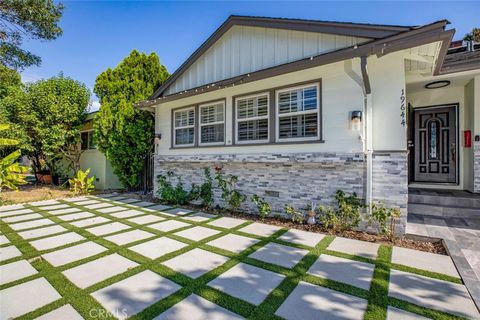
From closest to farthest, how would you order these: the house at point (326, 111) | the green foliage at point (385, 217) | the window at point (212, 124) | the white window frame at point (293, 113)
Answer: the green foliage at point (385, 217), the house at point (326, 111), the white window frame at point (293, 113), the window at point (212, 124)

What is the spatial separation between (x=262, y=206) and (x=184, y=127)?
424 centimetres

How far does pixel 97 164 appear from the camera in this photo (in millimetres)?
11812

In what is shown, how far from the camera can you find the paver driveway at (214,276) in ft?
8.11

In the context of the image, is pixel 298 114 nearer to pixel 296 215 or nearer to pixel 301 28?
pixel 301 28

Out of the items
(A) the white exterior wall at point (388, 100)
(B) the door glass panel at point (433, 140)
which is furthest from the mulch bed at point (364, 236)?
(B) the door glass panel at point (433, 140)

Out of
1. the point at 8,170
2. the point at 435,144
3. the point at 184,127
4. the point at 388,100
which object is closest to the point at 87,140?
the point at 8,170

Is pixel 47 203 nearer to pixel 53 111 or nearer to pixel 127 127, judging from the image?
pixel 127 127

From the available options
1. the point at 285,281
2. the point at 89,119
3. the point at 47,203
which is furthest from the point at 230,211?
the point at 89,119

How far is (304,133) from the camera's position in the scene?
586 cm

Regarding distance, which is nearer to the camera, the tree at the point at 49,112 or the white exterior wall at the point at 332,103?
the white exterior wall at the point at 332,103

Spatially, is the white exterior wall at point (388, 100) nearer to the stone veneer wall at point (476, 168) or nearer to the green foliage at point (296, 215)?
the green foliage at point (296, 215)

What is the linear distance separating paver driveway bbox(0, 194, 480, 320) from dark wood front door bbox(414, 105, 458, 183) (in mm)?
4627

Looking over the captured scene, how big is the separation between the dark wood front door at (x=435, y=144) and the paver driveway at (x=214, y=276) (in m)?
4.63

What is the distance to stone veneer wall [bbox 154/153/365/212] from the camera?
517 cm
